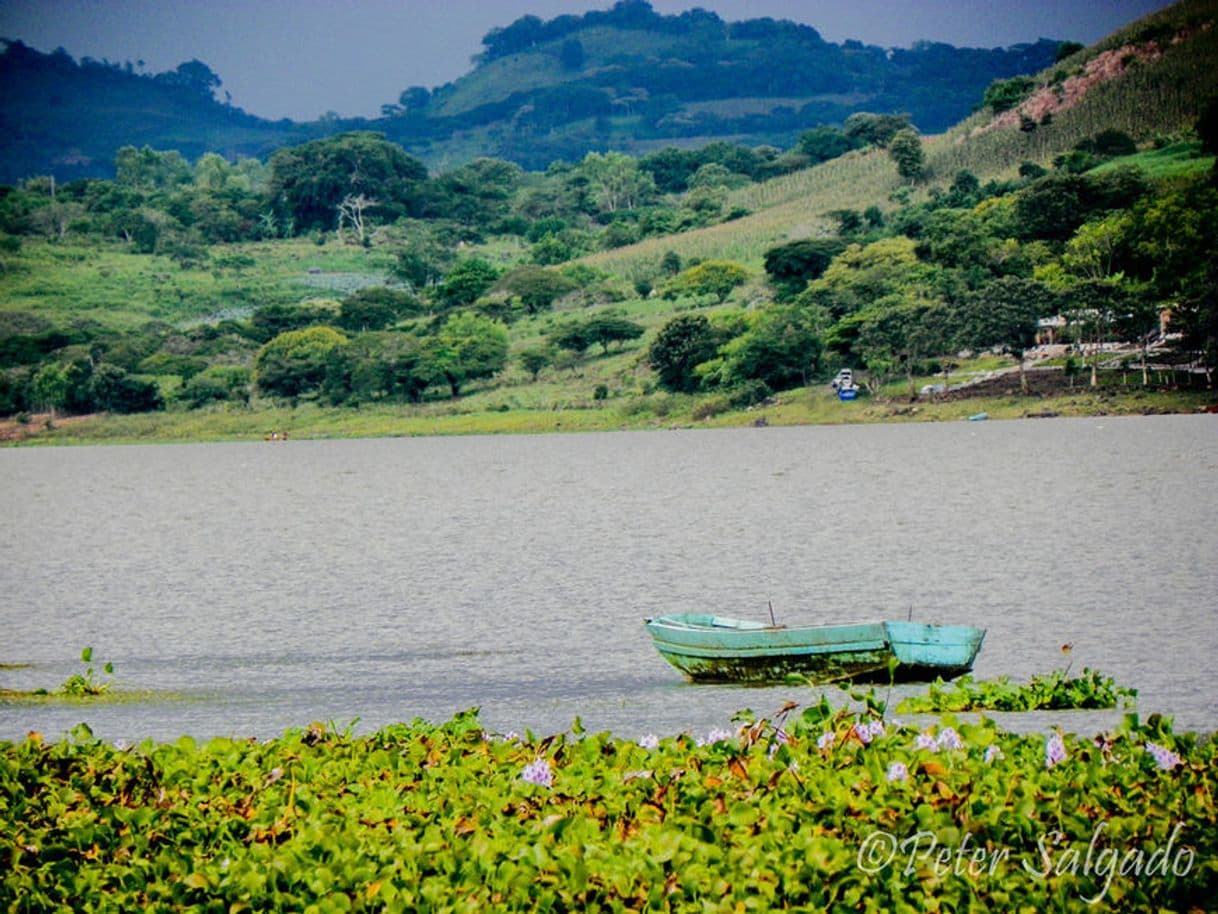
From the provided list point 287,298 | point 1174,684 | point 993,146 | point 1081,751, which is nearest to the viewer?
point 1081,751

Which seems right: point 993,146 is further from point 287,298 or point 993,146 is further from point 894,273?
point 287,298

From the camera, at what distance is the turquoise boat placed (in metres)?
17.0

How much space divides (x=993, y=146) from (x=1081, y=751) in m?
161

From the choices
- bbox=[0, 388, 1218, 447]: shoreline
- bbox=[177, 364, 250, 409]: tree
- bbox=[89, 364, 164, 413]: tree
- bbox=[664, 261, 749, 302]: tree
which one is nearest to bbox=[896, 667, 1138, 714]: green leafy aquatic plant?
bbox=[0, 388, 1218, 447]: shoreline

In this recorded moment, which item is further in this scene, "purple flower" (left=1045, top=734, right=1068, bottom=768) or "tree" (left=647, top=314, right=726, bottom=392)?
"tree" (left=647, top=314, right=726, bottom=392)

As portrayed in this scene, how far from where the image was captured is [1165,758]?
27.6 ft

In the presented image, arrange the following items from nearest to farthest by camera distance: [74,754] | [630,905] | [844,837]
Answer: [630,905] → [844,837] → [74,754]

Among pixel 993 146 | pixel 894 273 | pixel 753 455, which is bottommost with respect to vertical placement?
pixel 753 455

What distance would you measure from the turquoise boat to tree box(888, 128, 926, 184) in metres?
154

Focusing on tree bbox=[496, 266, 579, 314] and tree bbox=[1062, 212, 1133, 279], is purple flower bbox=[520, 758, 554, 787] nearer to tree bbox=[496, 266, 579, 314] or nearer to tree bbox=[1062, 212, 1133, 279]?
tree bbox=[1062, 212, 1133, 279]

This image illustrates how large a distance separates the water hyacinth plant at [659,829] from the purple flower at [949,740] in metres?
0.04

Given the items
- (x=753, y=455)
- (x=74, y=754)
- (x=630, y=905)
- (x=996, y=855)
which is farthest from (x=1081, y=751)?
(x=753, y=455)

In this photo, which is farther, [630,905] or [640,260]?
[640,260]

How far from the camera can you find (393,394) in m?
137
